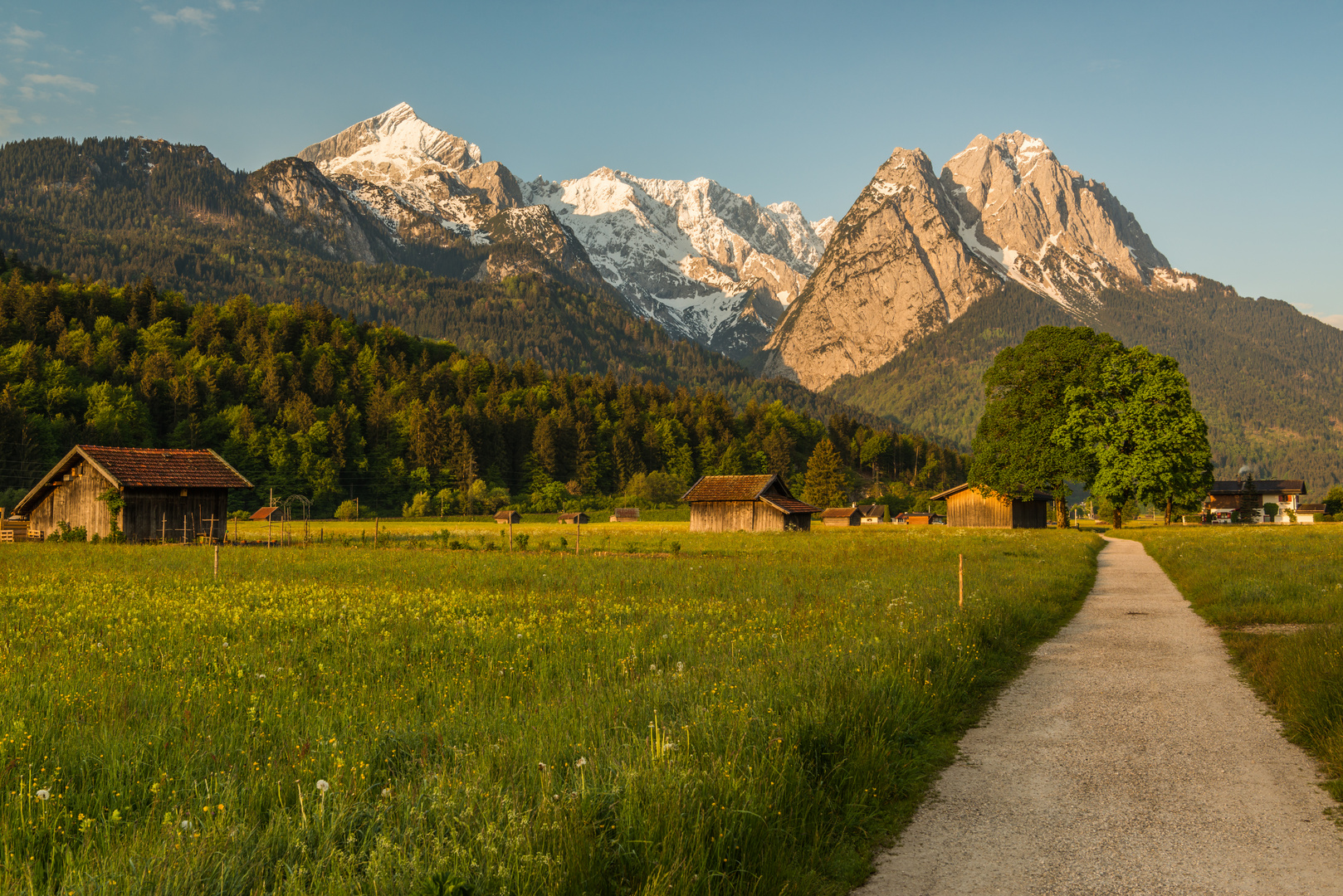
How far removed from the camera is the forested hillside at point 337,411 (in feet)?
316

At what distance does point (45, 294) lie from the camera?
359ft

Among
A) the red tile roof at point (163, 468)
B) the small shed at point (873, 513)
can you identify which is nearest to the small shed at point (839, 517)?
the small shed at point (873, 513)

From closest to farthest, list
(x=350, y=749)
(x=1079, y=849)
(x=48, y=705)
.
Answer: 1. (x=1079, y=849)
2. (x=350, y=749)
3. (x=48, y=705)

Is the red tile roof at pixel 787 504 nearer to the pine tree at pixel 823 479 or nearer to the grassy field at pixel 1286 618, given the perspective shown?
the grassy field at pixel 1286 618

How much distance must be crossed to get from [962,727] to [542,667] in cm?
492

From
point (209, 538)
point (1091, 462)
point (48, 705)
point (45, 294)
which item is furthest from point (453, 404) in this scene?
point (48, 705)

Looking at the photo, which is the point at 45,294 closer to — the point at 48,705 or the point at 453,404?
the point at 453,404

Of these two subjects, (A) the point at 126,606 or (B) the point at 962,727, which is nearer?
(B) the point at 962,727

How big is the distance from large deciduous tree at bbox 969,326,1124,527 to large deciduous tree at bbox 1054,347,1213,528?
0.90 m

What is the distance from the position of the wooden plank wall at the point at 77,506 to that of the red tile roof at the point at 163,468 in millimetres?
1085

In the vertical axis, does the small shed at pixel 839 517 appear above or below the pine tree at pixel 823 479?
below

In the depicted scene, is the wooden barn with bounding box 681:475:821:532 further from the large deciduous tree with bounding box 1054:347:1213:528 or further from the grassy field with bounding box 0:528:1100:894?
the grassy field with bounding box 0:528:1100:894

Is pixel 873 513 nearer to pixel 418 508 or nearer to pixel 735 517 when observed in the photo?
pixel 735 517

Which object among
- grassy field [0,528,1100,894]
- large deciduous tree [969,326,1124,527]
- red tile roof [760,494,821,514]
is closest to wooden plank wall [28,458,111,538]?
grassy field [0,528,1100,894]
